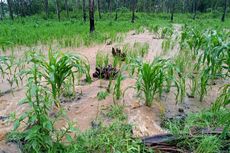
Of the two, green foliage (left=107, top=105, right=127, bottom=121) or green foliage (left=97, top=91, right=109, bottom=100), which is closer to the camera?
green foliage (left=107, top=105, right=127, bottom=121)

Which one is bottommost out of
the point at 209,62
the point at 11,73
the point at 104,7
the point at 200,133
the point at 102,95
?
the point at 200,133

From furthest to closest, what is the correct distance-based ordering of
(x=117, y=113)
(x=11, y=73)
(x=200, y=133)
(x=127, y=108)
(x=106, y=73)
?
(x=11, y=73), (x=106, y=73), (x=127, y=108), (x=117, y=113), (x=200, y=133)

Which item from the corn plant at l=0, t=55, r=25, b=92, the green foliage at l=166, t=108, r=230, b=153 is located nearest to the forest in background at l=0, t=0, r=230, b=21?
the corn plant at l=0, t=55, r=25, b=92

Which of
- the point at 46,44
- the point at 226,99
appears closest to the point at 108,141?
the point at 226,99

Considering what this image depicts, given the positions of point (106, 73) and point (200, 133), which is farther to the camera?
point (106, 73)

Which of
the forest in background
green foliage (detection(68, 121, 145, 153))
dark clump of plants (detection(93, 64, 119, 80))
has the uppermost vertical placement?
the forest in background

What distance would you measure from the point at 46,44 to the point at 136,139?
18.9 ft

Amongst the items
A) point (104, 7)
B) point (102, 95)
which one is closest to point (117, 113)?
point (102, 95)

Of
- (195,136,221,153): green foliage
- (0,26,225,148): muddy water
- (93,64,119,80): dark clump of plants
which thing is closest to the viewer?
(195,136,221,153): green foliage

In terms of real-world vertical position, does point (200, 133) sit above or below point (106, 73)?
below

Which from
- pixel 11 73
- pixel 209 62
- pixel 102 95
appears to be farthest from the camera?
pixel 11 73

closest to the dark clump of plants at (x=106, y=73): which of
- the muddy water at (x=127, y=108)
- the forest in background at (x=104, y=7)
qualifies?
the muddy water at (x=127, y=108)

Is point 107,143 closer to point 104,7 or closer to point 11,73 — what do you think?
point 11,73

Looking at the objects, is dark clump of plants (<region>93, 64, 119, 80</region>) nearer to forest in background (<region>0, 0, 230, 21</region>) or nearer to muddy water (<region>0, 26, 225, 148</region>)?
muddy water (<region>0, 26, 225, 148</region>)
